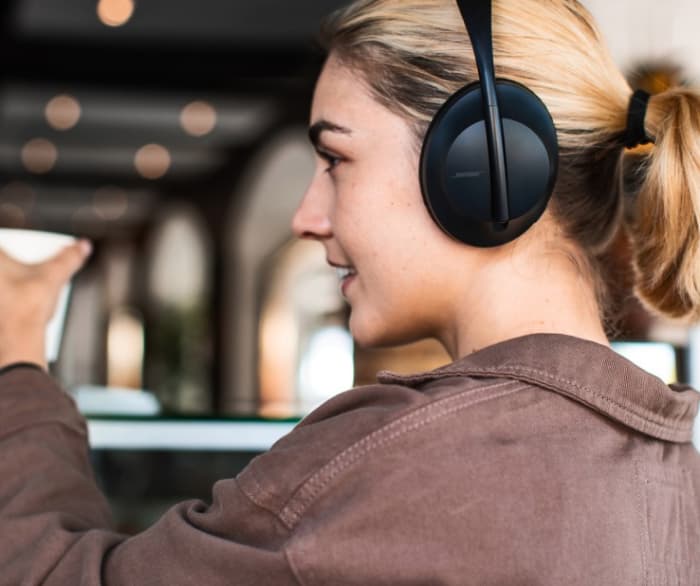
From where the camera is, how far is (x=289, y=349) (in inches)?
334

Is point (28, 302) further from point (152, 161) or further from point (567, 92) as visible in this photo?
point (152, 161)

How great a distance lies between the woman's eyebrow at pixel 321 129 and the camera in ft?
2.61

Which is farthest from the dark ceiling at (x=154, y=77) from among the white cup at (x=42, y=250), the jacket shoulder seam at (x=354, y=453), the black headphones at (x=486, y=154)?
the jacket shoulder seam at (x=354, y=453)

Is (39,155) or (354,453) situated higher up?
(354,453)

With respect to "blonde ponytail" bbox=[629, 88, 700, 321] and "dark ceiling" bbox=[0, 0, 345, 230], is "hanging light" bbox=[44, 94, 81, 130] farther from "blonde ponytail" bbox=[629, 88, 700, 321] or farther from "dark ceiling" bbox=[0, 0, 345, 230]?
"blonde ponytail" bbox=[629, 88, 700, 321]

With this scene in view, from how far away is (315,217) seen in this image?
2.76 ft

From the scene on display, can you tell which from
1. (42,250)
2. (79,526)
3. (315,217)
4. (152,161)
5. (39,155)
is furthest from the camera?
(152,161)

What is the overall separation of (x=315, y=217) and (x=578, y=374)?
0.90ft

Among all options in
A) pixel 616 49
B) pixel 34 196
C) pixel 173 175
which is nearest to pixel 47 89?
pixel 173 175

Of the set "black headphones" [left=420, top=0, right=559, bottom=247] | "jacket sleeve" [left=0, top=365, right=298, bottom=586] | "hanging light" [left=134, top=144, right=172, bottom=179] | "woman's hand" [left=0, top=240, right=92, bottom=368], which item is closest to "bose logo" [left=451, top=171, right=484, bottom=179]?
"black headphones" [left=420, top=0, right=559, bottom=247]

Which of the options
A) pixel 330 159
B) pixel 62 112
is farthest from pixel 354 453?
pixel 62 112

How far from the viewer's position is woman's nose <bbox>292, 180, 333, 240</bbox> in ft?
Result: 2.75

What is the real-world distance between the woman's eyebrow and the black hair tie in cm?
23

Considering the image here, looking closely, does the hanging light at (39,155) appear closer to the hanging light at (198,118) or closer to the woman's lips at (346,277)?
the hanging light at (198,118)
